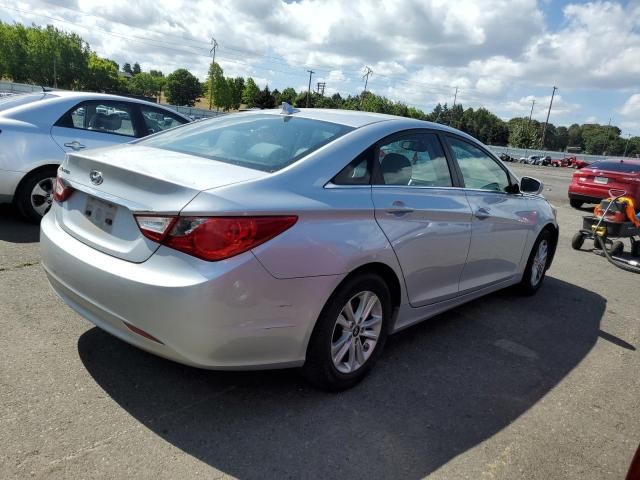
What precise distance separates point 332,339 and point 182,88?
470 feet

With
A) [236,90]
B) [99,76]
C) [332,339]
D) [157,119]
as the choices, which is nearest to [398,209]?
[332,339]

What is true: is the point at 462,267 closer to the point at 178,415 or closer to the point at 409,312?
the point at 409,312

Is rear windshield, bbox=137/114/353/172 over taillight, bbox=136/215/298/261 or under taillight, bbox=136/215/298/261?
over

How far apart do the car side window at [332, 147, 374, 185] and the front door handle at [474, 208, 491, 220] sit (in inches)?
50.2

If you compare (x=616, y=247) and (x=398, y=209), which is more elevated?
(x=398, y=209)

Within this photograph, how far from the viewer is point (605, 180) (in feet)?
43.7

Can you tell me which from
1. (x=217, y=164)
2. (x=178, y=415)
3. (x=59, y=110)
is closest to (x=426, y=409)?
(x=178, y=415)

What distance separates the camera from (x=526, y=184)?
4.99 metres

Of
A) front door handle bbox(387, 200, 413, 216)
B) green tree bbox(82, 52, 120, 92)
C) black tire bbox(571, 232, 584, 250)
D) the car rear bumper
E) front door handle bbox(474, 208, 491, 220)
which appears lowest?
black tire bbox(571, 232, 584, 250)

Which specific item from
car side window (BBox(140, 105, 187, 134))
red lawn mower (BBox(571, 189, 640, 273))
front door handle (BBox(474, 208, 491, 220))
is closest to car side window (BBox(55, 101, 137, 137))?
car side window (BBox(140, 105, 187, 134))

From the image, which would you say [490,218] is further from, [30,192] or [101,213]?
[30,192]

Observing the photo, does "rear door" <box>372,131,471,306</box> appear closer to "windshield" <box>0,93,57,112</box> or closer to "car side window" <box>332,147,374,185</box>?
"car side window" <box>332,147,374,185</box>

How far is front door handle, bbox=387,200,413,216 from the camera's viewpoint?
3.12 m

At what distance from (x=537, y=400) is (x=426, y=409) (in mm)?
822
